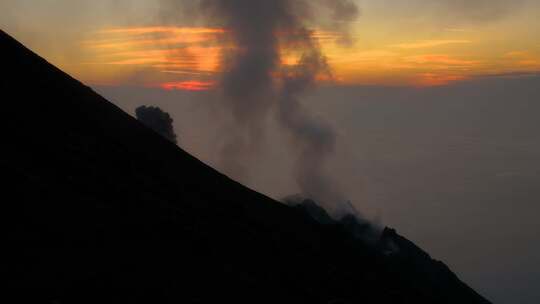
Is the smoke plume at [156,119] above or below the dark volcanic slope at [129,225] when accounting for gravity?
above

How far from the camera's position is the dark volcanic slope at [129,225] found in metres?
27.3

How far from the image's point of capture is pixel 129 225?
36281mm

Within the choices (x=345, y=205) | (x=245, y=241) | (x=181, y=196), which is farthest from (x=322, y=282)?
(x=345, y=205)

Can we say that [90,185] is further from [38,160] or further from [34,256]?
[34,256]

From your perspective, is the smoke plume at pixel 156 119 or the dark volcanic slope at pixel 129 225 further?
the smoke plume at pixel 156 119

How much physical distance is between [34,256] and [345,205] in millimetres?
135312

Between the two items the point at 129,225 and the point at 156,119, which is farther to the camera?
the point at 156,119

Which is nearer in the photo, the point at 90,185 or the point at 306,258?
the point at 90,185

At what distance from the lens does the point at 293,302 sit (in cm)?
3691

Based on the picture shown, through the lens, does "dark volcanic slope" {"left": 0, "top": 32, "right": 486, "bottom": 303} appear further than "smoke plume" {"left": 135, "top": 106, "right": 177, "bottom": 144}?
No

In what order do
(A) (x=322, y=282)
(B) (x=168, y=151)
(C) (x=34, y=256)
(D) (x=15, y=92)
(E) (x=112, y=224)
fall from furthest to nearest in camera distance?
(B) (x=168, y=151), (D) (x=15, y=92), (A) (x=322, y=282), (E) (x=112, y=224), (C) (x=34, y=256)

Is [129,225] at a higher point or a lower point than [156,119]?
lower

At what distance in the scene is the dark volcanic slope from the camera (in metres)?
27.3

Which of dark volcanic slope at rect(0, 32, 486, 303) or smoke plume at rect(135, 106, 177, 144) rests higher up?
smoke plume at rect(135, 106, 177, 144)
